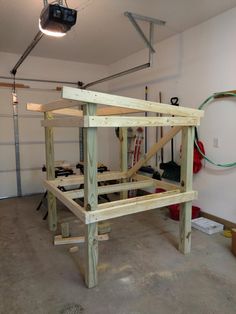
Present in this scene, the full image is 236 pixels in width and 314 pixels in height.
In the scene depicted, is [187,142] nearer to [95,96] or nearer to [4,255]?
[95,96]

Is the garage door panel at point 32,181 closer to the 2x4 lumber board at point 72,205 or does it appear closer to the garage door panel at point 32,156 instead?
the garage door panel at point 32,156

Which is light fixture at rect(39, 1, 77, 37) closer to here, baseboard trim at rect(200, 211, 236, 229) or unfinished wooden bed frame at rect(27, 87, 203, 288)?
unfinished wooden bed frame at rect(27, 87, 203, 288)

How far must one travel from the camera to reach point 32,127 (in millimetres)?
4871

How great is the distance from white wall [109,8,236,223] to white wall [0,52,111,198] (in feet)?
7.32

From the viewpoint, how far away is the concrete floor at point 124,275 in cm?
181

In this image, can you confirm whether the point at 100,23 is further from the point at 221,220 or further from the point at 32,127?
the point at 221,220

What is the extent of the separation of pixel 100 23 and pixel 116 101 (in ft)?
6.38

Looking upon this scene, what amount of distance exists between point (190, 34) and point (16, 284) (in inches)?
148

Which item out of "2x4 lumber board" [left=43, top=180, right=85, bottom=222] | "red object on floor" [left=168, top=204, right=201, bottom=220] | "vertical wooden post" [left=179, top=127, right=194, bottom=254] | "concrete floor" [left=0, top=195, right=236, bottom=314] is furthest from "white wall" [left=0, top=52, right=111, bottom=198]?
"vertical wooden post" [left=179, top=127, right=194, bottom=254]

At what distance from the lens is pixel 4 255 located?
A: 2527mm

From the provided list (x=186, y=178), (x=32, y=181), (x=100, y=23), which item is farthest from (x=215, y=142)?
(x=32, y=181)

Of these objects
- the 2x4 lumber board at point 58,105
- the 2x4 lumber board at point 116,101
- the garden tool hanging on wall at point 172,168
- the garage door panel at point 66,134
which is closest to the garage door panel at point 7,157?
the garage door panel at point 66,134

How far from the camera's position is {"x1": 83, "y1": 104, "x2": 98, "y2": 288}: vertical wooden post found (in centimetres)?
186

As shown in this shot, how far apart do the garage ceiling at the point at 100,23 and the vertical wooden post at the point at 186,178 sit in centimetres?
158
